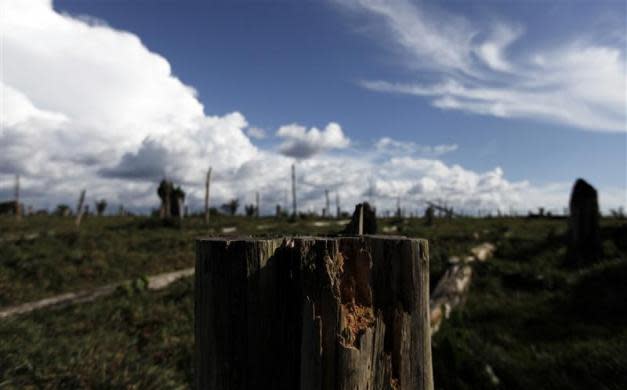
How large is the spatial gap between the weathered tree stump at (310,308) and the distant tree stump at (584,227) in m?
9.75

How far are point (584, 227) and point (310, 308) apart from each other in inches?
420

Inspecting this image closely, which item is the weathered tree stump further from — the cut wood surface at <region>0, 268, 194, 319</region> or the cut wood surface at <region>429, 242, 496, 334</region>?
the cut wood surface at <region>0, 268, 194, 319</region>

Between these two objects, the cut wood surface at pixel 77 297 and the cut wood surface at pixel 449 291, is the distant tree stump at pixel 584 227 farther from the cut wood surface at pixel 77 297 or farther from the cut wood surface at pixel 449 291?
the cut wood surface at pixel 77 297

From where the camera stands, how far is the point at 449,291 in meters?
7.66

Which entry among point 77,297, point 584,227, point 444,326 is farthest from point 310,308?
point 584,227

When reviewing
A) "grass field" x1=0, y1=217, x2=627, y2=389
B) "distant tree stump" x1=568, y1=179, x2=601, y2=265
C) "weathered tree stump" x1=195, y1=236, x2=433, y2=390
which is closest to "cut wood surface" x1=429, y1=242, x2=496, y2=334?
"grass field" x1=0, y1=217, x2=627, y2=389

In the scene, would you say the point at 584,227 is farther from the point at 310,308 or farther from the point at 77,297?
the point at 77,297

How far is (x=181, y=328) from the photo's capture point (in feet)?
21.4

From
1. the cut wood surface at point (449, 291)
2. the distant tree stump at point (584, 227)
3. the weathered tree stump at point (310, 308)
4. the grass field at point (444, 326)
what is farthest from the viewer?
the distant tree stump at point (584, 227)

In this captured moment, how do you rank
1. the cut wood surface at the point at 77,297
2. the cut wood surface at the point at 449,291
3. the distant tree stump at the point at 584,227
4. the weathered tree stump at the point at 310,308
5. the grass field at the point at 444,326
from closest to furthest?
the weathered tree stump at the point at 310,308
the grass field at the point at 444,326
the cut wood surface at the point at 449,291
the cut wood surface at the point at 77,297
the distant tree stump at the point at 584,227

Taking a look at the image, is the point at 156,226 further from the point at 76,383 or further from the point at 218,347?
the point at 218,347

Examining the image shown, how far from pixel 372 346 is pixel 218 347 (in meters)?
0.65

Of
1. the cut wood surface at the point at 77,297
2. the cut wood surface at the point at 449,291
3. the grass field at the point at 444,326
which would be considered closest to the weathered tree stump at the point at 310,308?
the grass field at the point at 444,326

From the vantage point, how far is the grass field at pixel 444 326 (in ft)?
12.5
